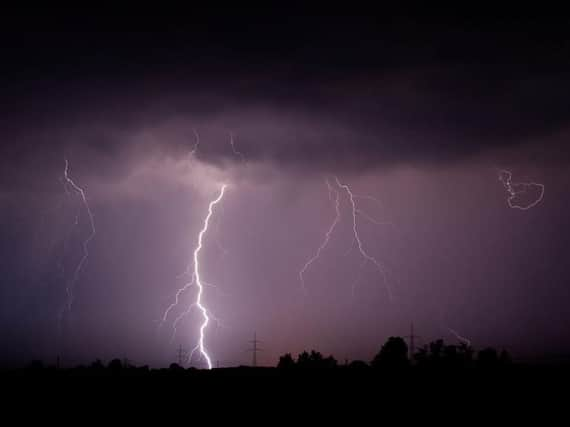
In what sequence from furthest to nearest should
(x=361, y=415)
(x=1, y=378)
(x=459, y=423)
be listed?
1. (x=1, y=378)
2. (x=361, y=415)
3. (x=459, y=423)

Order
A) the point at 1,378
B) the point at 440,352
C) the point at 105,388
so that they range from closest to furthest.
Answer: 1. the point at 105,388
2. the point at 1,378
3. the point at 440,352

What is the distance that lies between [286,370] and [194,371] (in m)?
4.31

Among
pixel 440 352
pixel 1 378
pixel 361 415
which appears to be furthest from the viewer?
pixel 440 352

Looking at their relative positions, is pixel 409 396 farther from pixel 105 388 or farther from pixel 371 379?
pixel 105 388

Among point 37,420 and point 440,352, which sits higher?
point 440,352

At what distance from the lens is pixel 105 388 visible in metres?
26.6

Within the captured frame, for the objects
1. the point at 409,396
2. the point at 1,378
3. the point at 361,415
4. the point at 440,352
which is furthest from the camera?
the point at 440,352

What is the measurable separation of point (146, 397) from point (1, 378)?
9.36 m

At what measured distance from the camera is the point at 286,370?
3133cm

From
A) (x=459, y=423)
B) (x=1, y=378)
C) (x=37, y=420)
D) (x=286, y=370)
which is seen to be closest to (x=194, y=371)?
(x=286, y=370)

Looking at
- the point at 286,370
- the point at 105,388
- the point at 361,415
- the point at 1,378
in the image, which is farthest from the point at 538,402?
the point at 1,378

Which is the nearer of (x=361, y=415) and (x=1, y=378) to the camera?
(x=361, y=415)

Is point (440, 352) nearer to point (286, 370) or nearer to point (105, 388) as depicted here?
point (286, 370)

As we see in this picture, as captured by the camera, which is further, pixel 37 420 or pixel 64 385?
pixel 64 385
